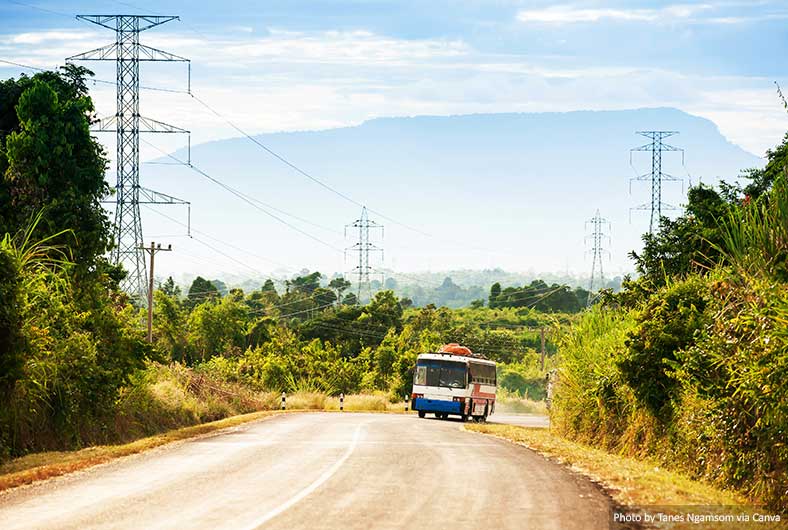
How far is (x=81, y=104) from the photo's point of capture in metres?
32.2

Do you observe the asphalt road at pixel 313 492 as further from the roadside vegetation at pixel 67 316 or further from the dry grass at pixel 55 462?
the roadside vegetation at pixel 67 316

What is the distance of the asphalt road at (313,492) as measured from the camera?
1267cm

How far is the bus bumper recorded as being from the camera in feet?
165

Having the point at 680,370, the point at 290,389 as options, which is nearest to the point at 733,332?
the point at 680,370

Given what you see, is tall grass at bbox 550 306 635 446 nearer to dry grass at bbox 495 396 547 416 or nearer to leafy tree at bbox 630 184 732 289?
leafy tree at bbox 630 184 732 289

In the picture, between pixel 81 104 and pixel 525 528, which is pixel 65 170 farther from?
pixel 525 528

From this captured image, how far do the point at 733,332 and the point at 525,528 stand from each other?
297 inches

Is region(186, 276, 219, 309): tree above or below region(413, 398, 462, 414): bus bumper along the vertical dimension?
above

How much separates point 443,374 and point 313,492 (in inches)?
1412

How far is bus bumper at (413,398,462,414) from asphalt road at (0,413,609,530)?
26600 millimetres

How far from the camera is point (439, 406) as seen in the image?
50.7 m

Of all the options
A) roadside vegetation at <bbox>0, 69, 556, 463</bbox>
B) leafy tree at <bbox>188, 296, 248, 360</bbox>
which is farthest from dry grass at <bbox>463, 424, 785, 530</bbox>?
leafy tree at <bbox>188, 296, 248, 360</bbox>

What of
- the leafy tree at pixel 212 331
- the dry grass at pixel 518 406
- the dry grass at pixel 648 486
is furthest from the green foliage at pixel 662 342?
the leafy tree at pixel 212 331

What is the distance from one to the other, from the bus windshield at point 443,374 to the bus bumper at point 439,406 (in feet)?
2.63
